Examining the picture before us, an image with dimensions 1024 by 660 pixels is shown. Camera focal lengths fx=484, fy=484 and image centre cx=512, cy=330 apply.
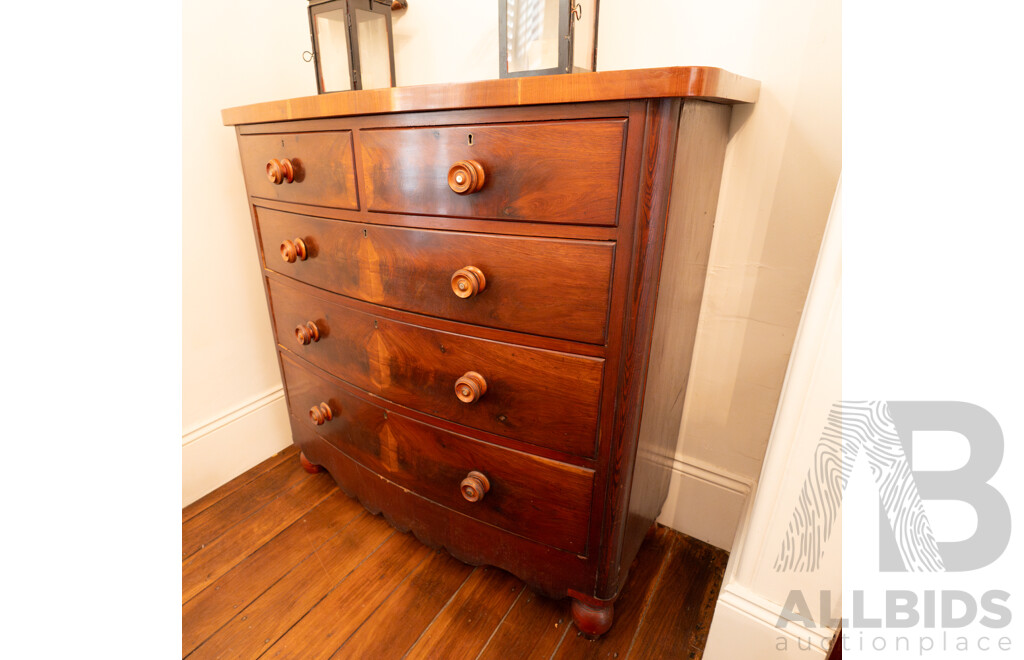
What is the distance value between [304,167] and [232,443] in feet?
3.04

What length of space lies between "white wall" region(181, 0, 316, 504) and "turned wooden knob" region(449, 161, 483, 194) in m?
0.90

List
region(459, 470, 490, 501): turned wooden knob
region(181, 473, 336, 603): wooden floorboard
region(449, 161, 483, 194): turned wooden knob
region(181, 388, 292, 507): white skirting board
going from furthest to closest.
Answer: region(181, 388, 292, 507): white skirting board
region(181, 473, 336, 603): wooden floorboard
region(459, 470, 490, 501): turned wooden knob
region(449, 161, 483, 194): turned wooden knob

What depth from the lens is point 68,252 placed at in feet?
0.70

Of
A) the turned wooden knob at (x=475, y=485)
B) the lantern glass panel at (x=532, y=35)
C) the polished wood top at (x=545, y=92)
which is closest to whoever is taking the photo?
the polished wood top at (x=545, y=92)

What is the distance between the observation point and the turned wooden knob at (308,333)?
1.10 metres

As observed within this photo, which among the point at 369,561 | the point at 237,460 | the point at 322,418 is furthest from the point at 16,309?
the point at 237,460

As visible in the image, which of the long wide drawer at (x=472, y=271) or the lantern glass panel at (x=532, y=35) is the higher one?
the lantern glass panel at (x=532, y=35)

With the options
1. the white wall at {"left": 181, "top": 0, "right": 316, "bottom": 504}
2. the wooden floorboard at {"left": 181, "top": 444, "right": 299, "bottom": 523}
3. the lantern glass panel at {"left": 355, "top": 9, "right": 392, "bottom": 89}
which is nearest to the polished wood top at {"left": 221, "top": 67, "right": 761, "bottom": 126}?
the lantern glass panel at {"left": 355, "top": 9, "right": 392, "bottom": 89}

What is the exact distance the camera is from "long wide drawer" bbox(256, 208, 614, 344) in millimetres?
717

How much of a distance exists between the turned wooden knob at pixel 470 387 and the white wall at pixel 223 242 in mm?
858

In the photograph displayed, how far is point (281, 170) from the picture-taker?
98cm

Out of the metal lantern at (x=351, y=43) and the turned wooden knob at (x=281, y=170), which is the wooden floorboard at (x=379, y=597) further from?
the metal lantern at (x=351, y=43)

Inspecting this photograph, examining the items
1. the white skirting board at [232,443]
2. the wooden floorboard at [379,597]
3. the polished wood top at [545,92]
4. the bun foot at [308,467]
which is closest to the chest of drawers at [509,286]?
the polished wood top at [545,92]

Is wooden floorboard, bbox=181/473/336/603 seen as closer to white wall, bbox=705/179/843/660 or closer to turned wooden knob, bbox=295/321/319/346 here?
turned wooden knob, bbox=295/321/319/346
